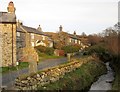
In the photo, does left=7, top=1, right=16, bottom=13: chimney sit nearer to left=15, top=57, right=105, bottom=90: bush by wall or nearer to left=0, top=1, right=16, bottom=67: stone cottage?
left=0, top=1, right=16, bottom=67: stone cottage

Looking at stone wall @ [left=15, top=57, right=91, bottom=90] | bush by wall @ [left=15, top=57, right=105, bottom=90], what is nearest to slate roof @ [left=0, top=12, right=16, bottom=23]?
bush by wall @ [left=15, top=57, right=105, bottom=90]

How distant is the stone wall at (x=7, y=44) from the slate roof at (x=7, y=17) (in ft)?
2.38

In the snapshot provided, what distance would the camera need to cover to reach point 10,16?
133 feet

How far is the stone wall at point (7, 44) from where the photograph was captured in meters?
38.4

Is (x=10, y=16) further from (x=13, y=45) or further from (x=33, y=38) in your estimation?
(x=33, y=38)

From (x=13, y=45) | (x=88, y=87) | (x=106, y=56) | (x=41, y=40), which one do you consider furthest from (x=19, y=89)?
(x=41, y=40)

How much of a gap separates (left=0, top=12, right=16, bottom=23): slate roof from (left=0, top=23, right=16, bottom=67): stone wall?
726 millimetres

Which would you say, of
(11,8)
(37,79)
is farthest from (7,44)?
(37,79)

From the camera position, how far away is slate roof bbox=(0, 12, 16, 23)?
39344 mm

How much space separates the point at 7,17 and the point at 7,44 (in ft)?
14.0

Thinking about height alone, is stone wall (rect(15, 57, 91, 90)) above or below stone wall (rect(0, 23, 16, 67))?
below

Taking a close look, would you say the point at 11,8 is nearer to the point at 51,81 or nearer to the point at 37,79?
the point at 51,81

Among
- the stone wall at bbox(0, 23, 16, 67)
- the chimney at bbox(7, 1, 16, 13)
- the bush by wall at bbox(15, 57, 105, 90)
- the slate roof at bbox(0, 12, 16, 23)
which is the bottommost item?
the bush by wall at bbox(15, 57, 105, 90)

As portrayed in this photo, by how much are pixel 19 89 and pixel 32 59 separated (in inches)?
198
